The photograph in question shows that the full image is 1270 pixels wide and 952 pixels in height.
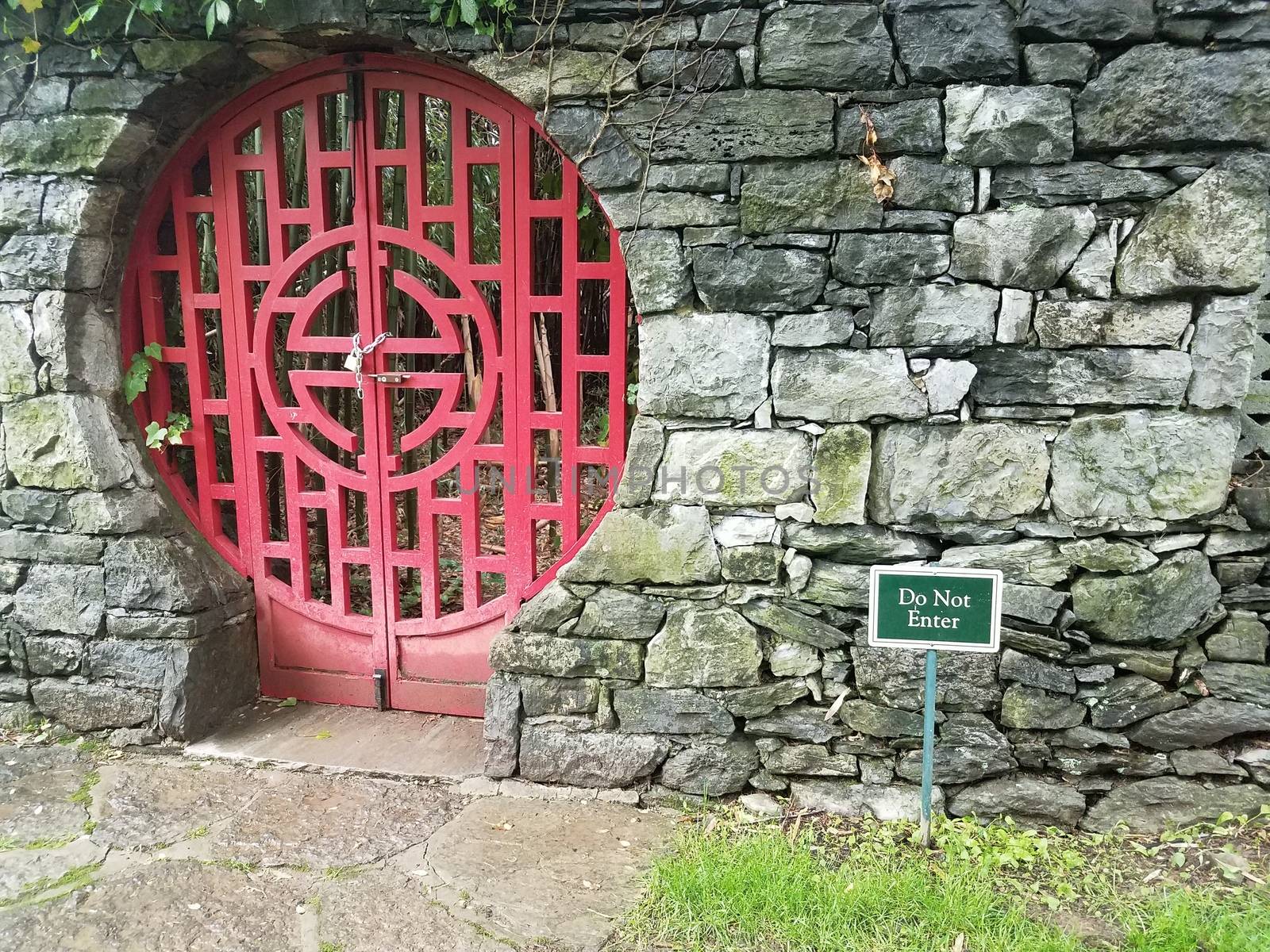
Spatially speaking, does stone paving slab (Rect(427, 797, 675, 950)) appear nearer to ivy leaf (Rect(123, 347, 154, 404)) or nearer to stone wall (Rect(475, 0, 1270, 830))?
stone wall (Rect(475, 0, 1270, 830))

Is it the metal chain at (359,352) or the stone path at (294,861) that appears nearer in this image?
the stone path at (294,861)

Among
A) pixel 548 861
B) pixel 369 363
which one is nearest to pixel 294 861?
pixel 548 861

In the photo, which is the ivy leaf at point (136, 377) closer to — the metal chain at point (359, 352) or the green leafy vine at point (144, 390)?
the green leafy vine at point (144, 390)

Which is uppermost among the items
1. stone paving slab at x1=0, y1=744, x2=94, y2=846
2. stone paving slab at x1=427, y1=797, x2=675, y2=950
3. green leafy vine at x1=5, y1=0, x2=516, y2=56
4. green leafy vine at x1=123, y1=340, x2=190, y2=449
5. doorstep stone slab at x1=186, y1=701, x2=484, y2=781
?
green leafy vine at x1=5, y1=0, x2=516, y2=56

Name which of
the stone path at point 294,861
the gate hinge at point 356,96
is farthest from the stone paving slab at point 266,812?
the gate hinge at point 356,96

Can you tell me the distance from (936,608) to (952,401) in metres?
0.61

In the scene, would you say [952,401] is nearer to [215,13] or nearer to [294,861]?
[294,861]

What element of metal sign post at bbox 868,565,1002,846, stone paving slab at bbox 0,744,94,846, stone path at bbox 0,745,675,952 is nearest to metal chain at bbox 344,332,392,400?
stone path at bbox 0,745,675,952

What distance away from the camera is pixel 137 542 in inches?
117

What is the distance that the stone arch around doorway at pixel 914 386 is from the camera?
7.38 feet

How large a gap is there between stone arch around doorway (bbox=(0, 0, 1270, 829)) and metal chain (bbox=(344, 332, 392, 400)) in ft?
3.18

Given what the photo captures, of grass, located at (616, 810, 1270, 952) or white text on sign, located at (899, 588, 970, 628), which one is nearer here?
grass, located at (616, 810, 1270, 952)

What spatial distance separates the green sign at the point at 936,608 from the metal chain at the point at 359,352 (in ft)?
6.18

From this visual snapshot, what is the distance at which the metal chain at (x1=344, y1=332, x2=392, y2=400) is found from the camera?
295cm
